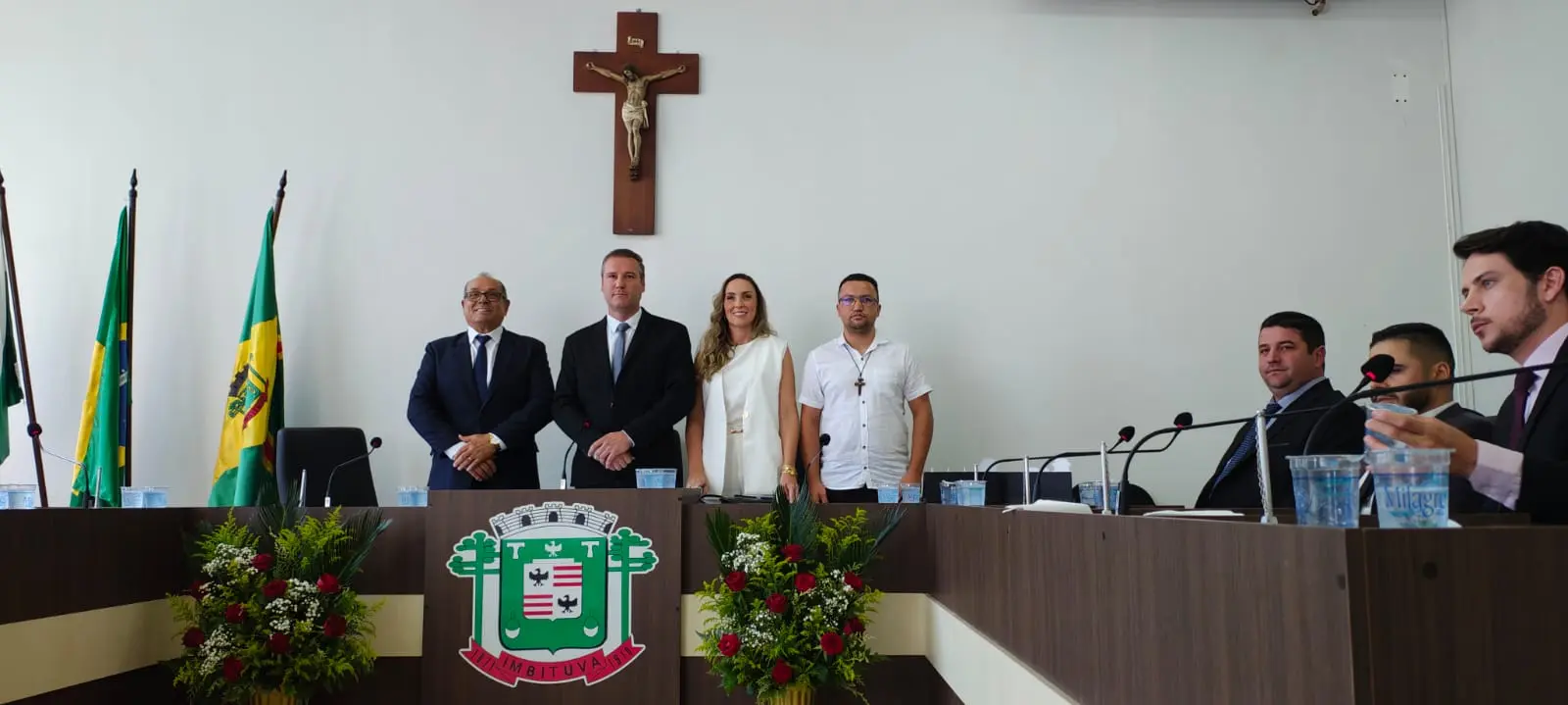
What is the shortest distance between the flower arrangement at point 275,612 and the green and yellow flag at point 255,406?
152 centimetres

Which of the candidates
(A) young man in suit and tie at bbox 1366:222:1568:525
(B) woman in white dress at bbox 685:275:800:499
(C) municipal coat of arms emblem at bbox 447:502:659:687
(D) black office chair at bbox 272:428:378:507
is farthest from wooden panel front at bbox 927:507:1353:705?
(D) black office chair at bbox 272:428:378:507

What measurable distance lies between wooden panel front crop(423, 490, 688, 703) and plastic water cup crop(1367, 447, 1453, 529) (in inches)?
99.7

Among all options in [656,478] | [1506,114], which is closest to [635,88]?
[656,478]

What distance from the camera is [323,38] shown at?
5418 millimetres

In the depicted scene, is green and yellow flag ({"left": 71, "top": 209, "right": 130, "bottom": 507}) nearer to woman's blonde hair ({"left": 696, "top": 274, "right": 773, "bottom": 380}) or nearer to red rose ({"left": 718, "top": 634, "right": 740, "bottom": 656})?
woman's blonde hair ({"left": 696, "top": 274, "right": 773, "bottom": 380})

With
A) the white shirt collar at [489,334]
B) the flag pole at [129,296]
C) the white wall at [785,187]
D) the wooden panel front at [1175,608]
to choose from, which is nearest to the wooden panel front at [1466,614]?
the wooden panel front at [1175,608]

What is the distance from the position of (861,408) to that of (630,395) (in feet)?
3.13

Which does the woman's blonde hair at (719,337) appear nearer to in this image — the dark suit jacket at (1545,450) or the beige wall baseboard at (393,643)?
the beige wall baseboard at (393,643)

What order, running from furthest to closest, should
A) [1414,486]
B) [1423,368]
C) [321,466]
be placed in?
[321,466] < [1423,368] < [1414,486]

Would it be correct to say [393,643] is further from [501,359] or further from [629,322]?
[629,322]

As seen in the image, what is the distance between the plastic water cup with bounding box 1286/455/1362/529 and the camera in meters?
1.24

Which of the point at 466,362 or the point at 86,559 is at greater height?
the point at 466,362

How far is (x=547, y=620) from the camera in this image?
3379 mm

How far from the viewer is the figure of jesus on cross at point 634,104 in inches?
205
